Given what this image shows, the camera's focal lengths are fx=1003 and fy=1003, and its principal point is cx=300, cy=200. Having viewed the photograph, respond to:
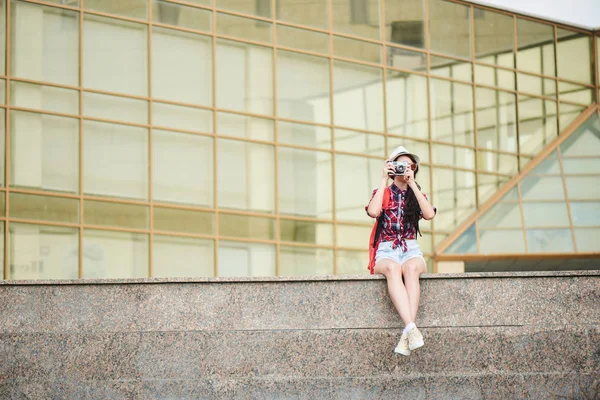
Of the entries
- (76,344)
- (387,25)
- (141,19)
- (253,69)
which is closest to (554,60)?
(387,25)

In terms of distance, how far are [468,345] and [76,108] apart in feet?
34.7

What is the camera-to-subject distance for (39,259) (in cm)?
1697

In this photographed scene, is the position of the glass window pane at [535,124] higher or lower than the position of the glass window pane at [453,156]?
higher

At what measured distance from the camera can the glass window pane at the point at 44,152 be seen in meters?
16.9

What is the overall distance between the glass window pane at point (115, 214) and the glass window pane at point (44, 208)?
228 mm

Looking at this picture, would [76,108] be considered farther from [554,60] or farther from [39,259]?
[554,60]

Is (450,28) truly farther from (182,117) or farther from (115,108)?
(115,108)

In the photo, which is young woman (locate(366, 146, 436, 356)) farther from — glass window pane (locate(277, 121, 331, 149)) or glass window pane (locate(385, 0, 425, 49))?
glass window pane (locate(385, 0, 425, 49))

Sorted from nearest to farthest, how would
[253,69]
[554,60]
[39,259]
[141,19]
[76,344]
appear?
1. [76,344]
2. [39,259]
3. [141,19]
4. [253,69]
5. [554,60]

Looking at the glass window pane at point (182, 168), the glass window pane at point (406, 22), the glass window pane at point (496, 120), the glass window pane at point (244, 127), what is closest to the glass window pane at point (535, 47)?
the glass window pane at point (496, 120)

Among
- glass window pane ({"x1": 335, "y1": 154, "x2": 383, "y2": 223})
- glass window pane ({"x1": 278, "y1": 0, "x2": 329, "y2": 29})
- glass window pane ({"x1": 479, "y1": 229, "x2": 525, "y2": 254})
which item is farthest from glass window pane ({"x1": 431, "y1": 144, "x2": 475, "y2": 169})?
glass window pane ({"x1": 278, "y1": 0, "x2": 329, "y2": 29})

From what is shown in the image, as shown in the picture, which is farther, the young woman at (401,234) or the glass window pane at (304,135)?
the glass window pane at (304,135)

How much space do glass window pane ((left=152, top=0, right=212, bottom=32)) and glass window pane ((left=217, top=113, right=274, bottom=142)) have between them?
1716mm

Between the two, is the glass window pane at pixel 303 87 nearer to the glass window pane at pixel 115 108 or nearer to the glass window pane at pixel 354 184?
the glass window pane at pixel 354 184
